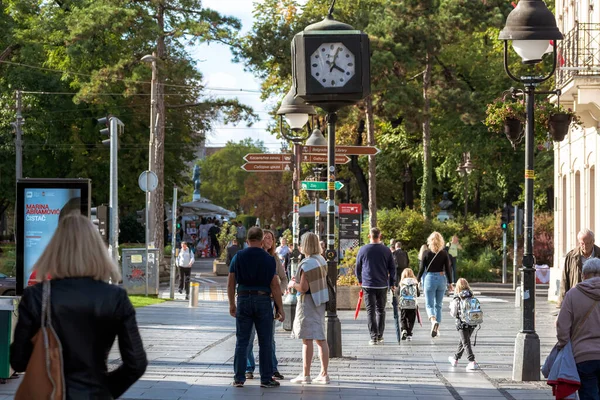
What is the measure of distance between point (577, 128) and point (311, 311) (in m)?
12.4

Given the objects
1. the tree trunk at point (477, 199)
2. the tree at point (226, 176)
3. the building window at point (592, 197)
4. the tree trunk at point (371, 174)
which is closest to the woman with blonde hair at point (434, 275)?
the building window at point (592, 197)

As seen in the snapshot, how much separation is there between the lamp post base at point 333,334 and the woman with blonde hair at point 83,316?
30.1ft

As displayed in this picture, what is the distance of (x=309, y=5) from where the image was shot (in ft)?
184

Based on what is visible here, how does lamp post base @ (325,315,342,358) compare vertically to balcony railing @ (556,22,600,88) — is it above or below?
below

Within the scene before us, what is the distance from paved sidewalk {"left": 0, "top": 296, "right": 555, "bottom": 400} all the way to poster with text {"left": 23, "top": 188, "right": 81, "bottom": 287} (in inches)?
64.9

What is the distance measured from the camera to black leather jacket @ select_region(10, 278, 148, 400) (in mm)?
5469

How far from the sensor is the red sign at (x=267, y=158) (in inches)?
818

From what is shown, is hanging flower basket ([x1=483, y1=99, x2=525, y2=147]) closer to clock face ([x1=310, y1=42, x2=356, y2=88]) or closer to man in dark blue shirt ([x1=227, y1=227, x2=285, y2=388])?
clock face ([x1=310, y1=42, x2=356, y2=88])

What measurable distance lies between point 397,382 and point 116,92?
124 ft

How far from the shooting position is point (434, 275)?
18.6 metres

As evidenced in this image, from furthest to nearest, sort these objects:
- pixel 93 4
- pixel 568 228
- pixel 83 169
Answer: pixel 83 169
pixel 93 4
pixel 568 228

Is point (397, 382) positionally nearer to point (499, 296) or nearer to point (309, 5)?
point (499, 296)

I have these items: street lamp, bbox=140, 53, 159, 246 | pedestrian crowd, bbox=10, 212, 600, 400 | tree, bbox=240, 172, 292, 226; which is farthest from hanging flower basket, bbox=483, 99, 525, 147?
tree, bbox=240, 172, 292, 226

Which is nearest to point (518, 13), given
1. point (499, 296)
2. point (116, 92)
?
point (499, 296)
